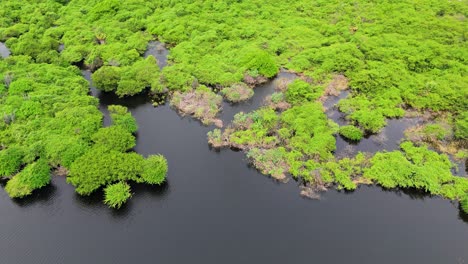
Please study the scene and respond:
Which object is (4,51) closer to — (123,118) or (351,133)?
(123,118)

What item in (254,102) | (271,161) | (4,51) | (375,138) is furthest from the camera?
(4,51)

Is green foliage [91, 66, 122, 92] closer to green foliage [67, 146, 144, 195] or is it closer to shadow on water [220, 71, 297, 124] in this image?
green foliage [67, 146, 144, 195]

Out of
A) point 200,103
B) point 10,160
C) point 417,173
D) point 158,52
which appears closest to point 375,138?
point 417,173

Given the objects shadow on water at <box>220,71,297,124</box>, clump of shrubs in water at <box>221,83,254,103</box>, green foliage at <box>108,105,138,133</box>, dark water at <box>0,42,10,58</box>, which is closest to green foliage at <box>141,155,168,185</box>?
green foliage at <box>108,105,138,133</box>

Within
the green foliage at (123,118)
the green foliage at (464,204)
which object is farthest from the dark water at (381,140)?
the green foliage at (123,118)

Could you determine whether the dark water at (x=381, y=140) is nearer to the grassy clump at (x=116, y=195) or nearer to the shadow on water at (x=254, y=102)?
the shadow on water at (x=254, y=102)
